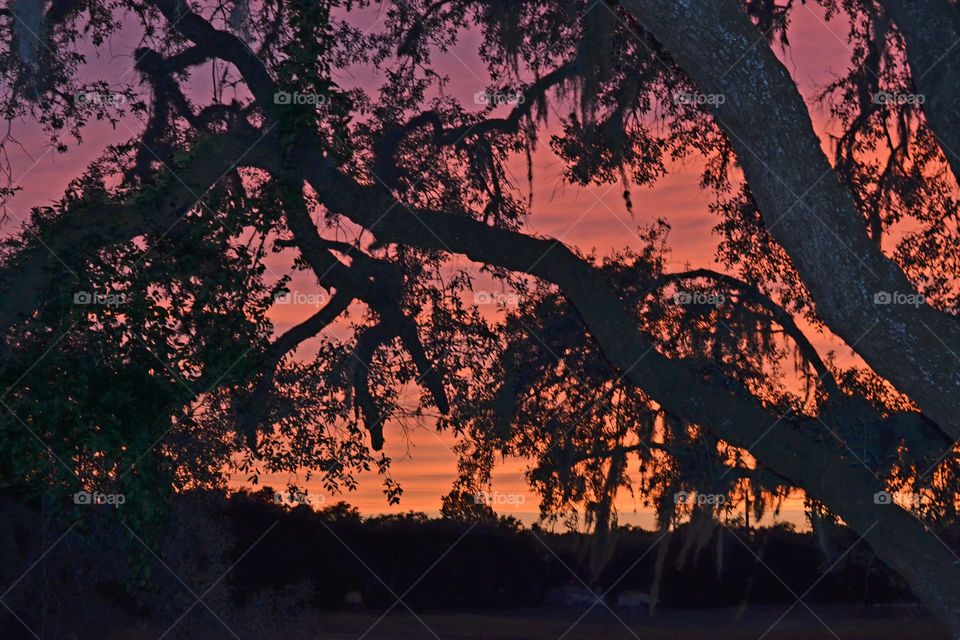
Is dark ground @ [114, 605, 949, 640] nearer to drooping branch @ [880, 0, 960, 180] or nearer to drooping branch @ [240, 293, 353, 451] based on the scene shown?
drooping branch @ [240, 293, 353, 451]

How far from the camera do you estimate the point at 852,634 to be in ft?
102

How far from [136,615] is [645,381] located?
1011cm

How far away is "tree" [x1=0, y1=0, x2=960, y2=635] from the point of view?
7359 mm

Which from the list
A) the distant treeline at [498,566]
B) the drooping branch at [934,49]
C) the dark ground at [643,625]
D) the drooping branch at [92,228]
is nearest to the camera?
the drooping branch at [92,228]

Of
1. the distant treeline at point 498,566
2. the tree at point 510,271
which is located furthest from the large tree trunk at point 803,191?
the distant treeline at point 498,566

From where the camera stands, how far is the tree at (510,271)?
736 cm

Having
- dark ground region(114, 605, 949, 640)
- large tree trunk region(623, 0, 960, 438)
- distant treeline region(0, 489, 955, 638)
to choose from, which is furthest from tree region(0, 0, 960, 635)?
dark ground region(114, 605, 949, 640)

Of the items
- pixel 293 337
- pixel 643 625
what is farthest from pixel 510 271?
pixel 643 625

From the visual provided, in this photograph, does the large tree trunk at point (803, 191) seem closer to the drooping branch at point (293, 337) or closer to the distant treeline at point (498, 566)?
the drooping branch at point (293, 337)

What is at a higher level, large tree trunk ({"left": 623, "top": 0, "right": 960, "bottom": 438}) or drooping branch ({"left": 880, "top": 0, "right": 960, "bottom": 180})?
drooping branch ({"left": 880, "top": 0, "right": 960, "bottom": 180})

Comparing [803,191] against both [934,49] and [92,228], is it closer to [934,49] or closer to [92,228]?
[934,49]

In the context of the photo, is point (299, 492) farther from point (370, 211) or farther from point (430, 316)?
point (370, 211)

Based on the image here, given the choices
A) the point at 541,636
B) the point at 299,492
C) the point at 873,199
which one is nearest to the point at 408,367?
the point at 299,492

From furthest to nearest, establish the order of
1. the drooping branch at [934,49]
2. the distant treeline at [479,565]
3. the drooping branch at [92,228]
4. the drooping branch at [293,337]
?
the distant treeline at [479,565], the drooping branch at [293,337], the drooping branch at [934,49], the drooping branch at [92,228]
